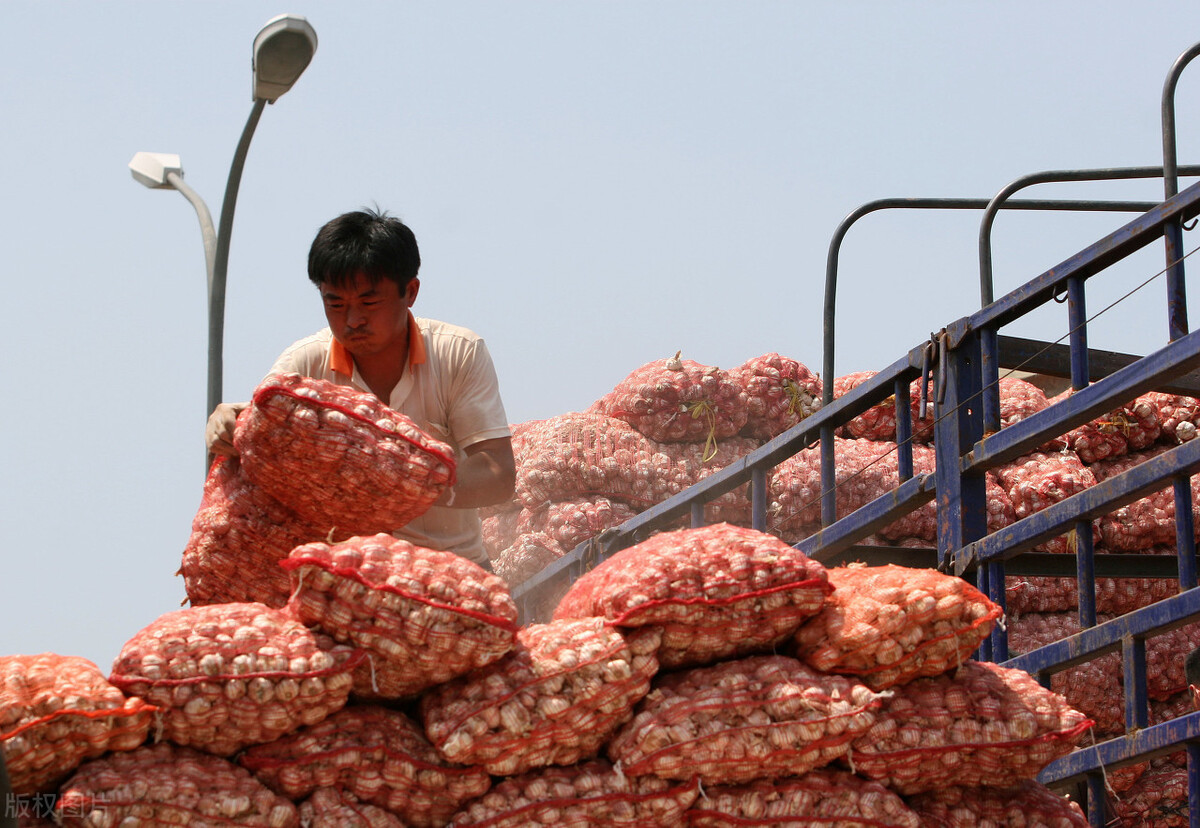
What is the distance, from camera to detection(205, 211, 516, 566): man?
4.09 m

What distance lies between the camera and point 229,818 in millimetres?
2859

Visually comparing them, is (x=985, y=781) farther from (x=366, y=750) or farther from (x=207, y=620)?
(x=207, y=620)

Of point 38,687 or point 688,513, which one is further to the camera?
point 688,513

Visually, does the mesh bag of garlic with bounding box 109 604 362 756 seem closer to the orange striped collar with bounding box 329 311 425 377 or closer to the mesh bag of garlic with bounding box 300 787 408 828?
the mesh bag of garlic with bounding box 300 787 408 828

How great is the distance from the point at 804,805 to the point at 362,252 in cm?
199

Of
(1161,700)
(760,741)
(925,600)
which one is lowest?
(1161,700)

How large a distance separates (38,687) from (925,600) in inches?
77.2

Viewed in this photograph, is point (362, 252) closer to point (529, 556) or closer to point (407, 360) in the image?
point (407, 360)

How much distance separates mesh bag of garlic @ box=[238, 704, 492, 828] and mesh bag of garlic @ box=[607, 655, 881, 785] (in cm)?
38

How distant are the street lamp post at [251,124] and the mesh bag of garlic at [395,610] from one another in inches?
192

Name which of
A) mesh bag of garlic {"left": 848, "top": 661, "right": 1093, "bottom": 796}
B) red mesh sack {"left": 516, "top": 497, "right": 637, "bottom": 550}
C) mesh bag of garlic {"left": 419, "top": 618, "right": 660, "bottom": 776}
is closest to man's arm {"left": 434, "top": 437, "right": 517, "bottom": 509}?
mesh bag of garlic {"left": 419, "top": 618, "right": 660, "bottom": 776}

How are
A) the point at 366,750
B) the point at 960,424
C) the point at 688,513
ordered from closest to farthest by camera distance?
the point at 366,750, the point at 960,424, the point at 688,513

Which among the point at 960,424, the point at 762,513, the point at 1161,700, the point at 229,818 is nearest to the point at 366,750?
the point at 229,818

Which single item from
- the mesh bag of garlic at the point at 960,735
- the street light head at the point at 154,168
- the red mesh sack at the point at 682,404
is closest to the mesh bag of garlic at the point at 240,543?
the mesh bag of garlic at the point at 960,735
